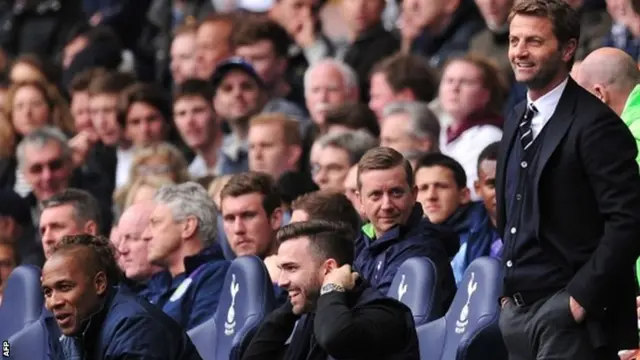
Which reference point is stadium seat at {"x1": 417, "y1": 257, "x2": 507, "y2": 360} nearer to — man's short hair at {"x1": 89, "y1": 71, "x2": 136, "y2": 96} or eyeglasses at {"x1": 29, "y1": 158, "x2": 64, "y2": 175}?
eyeglasses at {"x1": 29, "y1": 158, "x2": 64, "y2": 175}

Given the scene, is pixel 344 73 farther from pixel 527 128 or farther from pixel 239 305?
pixel 527 128

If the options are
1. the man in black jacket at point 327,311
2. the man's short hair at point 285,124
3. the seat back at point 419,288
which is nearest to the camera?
the man in black jacket at point 327,311

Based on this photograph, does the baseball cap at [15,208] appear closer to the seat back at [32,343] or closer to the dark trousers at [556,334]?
the seat back at [32,343]

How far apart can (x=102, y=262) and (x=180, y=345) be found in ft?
1.66

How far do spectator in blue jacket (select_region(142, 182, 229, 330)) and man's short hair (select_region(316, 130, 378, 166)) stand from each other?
1.00 m

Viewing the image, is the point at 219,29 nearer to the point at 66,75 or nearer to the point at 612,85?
the point at 66,75

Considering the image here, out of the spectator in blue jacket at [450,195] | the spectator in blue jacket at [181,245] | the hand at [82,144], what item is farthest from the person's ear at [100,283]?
the hand at [82,144]

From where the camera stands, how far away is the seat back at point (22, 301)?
9086mm

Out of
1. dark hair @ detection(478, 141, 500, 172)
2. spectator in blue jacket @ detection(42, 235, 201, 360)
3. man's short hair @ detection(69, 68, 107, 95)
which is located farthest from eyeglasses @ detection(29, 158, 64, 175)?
spectator in blue jacket @ detection(42, 235, 201, 360)

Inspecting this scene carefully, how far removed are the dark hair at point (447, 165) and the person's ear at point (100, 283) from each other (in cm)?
240

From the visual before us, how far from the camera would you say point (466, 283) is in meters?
7.71

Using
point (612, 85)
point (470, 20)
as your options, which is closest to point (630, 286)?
point (612, 85)

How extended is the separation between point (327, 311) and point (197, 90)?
19.4ft

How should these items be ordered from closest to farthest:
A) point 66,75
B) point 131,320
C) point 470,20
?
point 131,320, point 470,20, point 66,75
